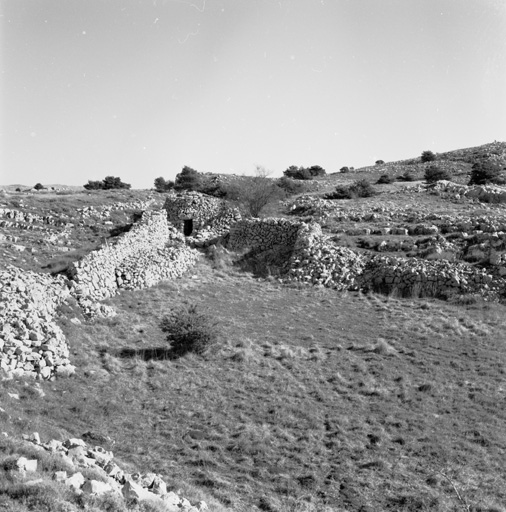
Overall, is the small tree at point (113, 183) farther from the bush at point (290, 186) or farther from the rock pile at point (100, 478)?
the rock pile at point (100, 478)

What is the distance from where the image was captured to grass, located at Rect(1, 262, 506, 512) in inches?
361

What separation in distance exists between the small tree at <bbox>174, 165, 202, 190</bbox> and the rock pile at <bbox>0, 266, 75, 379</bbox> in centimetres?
3409

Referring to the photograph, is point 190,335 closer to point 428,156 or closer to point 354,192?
point 354,192

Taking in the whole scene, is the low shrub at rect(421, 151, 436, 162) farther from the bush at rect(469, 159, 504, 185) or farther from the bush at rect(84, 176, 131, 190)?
the bush at rect(84, 176, 131, 190)

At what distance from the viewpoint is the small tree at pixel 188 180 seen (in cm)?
4947

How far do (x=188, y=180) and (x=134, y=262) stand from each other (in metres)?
28.6

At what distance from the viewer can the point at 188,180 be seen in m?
50.5

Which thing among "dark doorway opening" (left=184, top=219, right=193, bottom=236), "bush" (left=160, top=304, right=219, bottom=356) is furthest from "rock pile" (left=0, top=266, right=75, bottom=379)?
"dark doorway opening" (left=184, top=219, right=193, bottom=236)

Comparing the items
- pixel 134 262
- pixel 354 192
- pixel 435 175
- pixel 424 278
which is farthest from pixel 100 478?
pixel 435 175

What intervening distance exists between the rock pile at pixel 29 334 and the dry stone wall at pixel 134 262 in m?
2.60

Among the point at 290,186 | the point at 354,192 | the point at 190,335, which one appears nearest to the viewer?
the point at 190,335

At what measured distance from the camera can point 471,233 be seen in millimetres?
27250

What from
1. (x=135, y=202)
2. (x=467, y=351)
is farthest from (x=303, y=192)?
(x=467, y=351)

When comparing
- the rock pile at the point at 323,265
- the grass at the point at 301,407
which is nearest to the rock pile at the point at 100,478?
the grass at the point at 301,407
